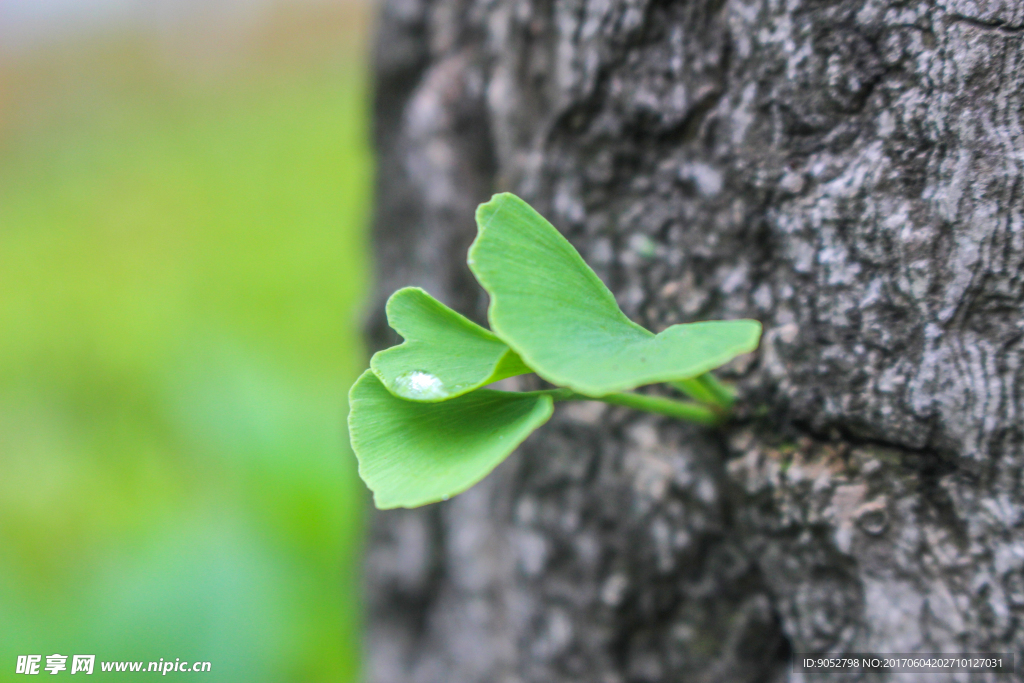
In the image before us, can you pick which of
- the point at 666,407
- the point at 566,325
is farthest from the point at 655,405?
the point at 566,325

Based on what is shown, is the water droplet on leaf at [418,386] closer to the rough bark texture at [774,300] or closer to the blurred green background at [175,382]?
the rough bark texture at [774,300]

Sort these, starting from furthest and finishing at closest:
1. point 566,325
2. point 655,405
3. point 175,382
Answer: point 175,382 < point 655,405 < point 566,325

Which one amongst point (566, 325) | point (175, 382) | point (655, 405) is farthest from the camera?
point (175, 382)

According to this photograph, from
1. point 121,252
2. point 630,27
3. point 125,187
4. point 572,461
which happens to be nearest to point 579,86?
point 630,27

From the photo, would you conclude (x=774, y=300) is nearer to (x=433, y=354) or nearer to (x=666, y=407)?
(x=666, y=407)

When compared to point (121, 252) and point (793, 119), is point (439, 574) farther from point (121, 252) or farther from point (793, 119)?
point (121, 252)
